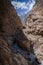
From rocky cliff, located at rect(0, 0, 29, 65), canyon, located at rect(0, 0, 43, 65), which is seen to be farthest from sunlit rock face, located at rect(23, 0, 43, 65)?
rocky cliff, located at rect(0, 0, 29, 65)

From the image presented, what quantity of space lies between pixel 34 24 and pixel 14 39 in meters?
3.14

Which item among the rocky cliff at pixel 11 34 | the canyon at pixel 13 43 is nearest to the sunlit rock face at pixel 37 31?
the canyon at pixel 13 43

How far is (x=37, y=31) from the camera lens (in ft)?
22.3

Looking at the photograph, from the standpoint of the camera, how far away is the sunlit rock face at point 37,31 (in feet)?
18.7

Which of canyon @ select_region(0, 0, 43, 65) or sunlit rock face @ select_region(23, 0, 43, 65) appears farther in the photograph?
sunlit rock face @ select_region(23, 0, 43, 65)

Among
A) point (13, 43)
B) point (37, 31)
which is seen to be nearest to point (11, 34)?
point (13, 43)

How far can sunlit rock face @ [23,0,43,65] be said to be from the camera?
5.70 metres

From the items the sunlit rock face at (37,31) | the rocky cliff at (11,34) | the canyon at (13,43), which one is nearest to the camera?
the canyon at (13,43)

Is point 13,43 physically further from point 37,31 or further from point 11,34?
point 37,31

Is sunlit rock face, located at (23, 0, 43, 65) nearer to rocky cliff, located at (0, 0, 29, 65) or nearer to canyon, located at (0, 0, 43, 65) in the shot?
canyon, located at (0, 0, 43, 65)

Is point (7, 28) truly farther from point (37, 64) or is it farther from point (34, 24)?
point (34, 24)

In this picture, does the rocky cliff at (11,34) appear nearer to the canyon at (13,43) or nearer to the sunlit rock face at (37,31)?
the canyon at (13,43)

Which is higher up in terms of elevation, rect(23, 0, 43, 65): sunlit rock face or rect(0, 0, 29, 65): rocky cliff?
rect(0, 0, 29, 65): rocky cliff

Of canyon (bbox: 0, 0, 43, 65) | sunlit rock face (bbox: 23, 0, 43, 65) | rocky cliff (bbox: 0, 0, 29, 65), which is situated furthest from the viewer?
sunlit rock face (bbox: 23, 0, 43, 65)
